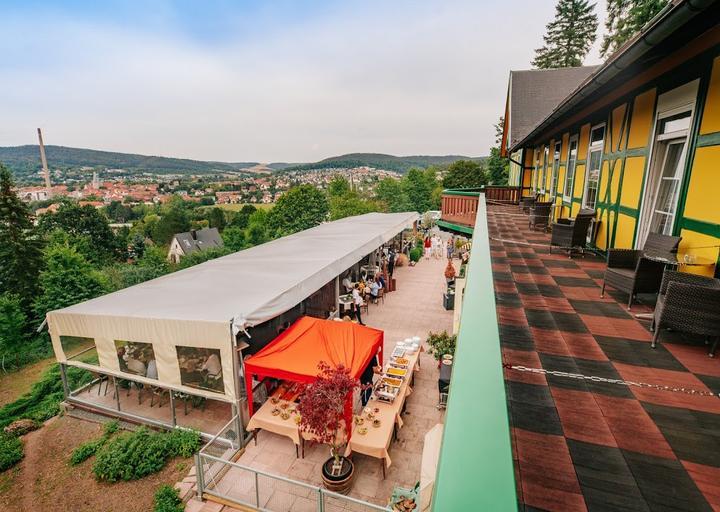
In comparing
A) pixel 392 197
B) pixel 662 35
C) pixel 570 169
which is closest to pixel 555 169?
pixel 570 169

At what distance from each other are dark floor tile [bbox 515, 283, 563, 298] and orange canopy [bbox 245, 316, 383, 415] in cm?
402

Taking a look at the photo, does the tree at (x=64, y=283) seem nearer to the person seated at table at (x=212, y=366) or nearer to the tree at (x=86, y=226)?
the person seated at table at (x=212, y=366)

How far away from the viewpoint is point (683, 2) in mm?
2406

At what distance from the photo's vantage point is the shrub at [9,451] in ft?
26.4

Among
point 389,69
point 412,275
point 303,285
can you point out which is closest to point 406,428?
point 303,285

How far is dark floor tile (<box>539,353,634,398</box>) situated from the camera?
7.87 feet

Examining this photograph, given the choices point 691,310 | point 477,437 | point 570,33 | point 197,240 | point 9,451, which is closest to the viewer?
point 477,437

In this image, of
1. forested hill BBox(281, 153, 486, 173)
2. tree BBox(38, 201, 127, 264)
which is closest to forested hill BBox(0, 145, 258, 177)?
forested hill BBox(281, 153, 486, 173)

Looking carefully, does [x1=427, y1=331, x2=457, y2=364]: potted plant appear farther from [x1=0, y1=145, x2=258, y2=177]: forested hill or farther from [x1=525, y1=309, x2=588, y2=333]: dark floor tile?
[x1=0, y1=145, x2=258, y2=177]: forested hill

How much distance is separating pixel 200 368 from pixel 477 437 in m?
8.09

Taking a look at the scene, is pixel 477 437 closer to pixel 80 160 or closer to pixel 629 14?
pixel 629 14

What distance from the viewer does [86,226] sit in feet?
165

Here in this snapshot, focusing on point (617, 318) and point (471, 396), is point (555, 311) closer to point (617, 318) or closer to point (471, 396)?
point (617, 318)

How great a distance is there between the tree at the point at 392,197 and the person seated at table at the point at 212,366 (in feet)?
251
